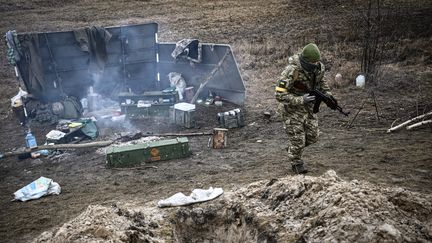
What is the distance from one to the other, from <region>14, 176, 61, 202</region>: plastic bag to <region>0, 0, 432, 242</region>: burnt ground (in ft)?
0.42

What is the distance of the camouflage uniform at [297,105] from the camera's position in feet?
18.5

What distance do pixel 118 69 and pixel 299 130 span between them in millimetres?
6439

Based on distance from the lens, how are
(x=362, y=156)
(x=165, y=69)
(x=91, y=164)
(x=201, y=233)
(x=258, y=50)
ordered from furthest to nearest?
(x=258, y=50) < (x=165, y=69) < (x=91, y=164) < (x=362, y=156) < (x=201, y=233)

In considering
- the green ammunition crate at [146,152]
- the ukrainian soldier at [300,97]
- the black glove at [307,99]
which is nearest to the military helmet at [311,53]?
the ukrainian soldier at [300,97]

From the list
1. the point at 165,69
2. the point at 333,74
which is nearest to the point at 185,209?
the point at 165,69

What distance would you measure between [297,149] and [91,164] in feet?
13.0

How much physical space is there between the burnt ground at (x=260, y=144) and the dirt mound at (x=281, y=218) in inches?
34.6

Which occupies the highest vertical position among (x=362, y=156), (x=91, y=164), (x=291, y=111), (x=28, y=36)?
(x=28, y=36)

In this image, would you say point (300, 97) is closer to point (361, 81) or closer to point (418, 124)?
point (418, 124)

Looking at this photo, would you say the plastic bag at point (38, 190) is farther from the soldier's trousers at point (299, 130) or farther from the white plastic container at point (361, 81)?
the white plastic container at point (361, 81)

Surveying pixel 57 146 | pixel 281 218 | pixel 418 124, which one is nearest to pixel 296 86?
pixel 281 218

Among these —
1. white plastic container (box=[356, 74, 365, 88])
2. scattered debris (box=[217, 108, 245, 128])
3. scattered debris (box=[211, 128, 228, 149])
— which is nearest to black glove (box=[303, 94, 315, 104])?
scattered debris (box=[211, 128, 228, 149])

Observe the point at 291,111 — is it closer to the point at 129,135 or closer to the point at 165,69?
the point at 129,135

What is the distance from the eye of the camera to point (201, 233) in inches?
191
